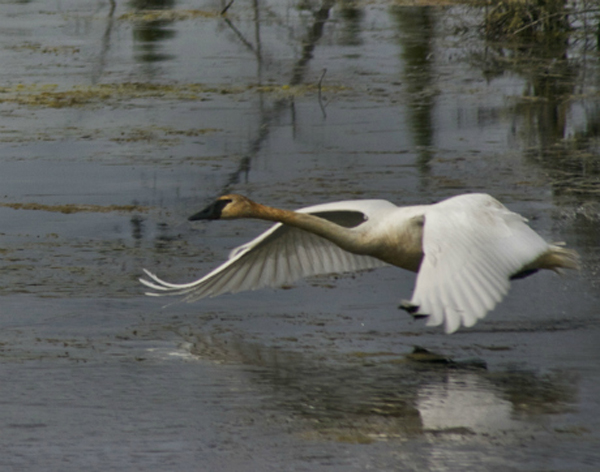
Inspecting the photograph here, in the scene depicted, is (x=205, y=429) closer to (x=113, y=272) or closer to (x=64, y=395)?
(x=64, y=395)

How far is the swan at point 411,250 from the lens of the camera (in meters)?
5.91

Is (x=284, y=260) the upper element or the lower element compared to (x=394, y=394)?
upper

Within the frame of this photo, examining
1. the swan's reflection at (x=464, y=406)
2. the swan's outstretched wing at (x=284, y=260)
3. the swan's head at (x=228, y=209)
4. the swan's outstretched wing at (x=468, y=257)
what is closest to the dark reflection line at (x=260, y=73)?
the swan's outstretched wing at (x=284, y=260)

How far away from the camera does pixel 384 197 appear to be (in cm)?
1056

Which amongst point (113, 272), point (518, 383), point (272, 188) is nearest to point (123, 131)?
point (272, 188)

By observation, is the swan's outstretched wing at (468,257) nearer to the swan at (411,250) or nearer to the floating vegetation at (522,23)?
the swan at (411,250)

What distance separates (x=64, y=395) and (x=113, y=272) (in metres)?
2.49

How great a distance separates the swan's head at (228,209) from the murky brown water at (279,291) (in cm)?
65

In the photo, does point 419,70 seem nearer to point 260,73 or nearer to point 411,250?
point 260,73

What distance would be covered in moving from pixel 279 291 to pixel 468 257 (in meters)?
2.31

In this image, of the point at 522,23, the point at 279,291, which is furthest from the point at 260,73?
the point at 279,291

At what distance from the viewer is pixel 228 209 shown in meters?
7.52

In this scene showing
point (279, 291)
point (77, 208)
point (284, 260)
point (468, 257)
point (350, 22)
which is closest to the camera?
point (468, 257)

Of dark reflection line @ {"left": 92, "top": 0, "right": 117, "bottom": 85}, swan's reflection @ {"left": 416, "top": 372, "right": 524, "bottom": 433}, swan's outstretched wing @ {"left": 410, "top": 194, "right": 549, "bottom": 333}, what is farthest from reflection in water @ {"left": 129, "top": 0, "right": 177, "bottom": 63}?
swan's reflection @ {"left": 416, "top": 372, "right": 524, "bottom": 433}
